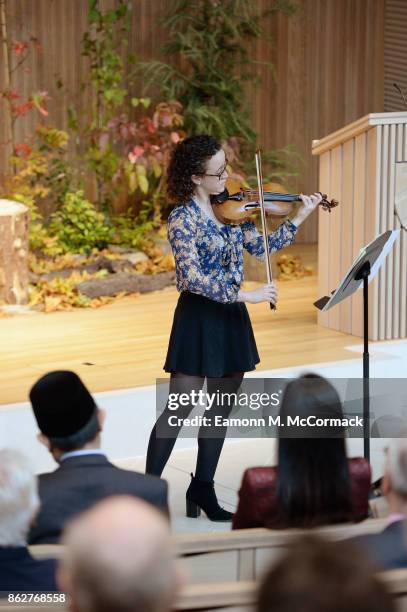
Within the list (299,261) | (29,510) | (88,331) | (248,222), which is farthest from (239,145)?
(29,510)

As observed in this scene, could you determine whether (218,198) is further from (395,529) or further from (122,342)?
(122,342)

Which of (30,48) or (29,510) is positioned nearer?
(29,510)

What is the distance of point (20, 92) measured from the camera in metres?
8.55

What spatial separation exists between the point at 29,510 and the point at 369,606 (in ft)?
3.40

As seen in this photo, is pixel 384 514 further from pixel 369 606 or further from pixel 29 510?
pixel 369 606

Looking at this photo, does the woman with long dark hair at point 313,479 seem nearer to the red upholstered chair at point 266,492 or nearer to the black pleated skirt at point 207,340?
the red upholstered chair at point 266,492

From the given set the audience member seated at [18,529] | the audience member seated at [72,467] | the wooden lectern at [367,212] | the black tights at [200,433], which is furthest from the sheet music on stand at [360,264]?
the wooden lectern at [367,212]

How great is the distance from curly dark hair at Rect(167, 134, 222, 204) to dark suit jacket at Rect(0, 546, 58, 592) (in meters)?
1.90

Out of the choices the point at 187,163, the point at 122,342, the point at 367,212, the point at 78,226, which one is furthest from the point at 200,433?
the point at 78,226

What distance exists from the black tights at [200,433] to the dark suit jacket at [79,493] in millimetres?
1304

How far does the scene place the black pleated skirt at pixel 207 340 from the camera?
151 inches

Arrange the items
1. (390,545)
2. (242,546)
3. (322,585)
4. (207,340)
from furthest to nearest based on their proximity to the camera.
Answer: (207,340) → (242,546) → (390,545) → (322,585)

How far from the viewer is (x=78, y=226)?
812 centimetres

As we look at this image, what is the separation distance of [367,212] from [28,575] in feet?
13.9
